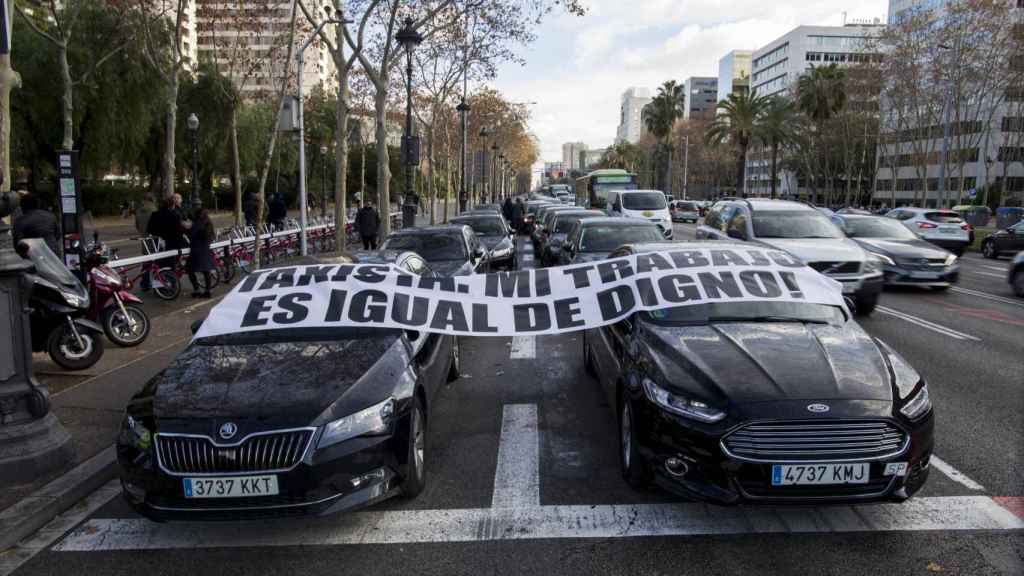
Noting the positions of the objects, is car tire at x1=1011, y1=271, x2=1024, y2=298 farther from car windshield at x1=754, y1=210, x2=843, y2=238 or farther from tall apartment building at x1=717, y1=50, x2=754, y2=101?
tall apartment building at x1=717, y1=50, x2=754, y2=101

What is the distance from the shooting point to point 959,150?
47.0 metres

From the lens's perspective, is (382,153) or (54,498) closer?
(54,498)

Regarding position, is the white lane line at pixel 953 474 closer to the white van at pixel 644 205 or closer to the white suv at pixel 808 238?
the white suv at pixel 808 238

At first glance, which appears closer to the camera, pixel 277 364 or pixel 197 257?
pixel 277 364

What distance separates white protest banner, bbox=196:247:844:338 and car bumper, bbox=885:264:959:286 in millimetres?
9812

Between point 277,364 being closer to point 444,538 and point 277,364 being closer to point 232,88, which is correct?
point 444,538

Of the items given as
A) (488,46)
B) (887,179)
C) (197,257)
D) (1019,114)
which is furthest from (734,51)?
(197,257)

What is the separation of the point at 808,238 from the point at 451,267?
6.28 metres

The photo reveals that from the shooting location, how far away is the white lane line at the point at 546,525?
14.0ft

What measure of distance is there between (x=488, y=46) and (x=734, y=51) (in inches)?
5346

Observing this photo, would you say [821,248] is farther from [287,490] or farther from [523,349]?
[287,490]

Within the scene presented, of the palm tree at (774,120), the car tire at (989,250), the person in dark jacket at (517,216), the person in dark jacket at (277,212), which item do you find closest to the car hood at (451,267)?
the person in dark jacket at (277,212)

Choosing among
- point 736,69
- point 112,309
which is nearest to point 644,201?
point 112,309

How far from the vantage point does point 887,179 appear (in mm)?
89062
